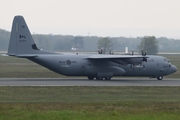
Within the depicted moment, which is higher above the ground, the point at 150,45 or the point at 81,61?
the point at 150,45

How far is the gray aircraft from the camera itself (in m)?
49.3

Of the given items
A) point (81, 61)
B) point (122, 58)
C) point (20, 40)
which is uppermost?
point (20, 40)

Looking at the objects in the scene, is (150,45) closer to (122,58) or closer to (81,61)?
(122,58)
